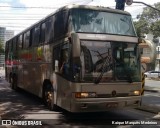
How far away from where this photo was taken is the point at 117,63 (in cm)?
1000

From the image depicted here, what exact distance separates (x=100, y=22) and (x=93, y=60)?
1.45 metres

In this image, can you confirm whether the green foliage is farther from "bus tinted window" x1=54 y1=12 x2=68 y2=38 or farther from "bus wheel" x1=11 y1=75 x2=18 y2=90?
"bus tinted window" x1=54 y1=12 x2=68 y2=38

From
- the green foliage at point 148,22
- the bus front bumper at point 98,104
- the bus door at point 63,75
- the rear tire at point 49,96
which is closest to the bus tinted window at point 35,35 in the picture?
the rear tire at point 49,96

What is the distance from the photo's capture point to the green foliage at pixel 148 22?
52.8 meters

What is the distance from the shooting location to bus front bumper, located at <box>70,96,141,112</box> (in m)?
9.54

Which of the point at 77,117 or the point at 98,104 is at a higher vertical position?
the point at 98,104

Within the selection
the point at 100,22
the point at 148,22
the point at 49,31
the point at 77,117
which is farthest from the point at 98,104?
the point at 148,22

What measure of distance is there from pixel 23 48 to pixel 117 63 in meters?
8.62

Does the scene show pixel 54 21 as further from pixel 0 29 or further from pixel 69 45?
pixel 0 29

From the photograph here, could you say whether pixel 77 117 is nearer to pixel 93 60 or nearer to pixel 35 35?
pixel 93 60

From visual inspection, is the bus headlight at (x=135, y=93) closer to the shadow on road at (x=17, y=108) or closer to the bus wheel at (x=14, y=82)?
the shadow on road at (x=17, y=108)

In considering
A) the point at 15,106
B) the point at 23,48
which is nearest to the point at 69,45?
the point at 15,106

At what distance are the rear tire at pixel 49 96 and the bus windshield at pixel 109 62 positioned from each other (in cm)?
265

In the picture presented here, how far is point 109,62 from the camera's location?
32.4 feet
